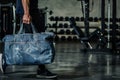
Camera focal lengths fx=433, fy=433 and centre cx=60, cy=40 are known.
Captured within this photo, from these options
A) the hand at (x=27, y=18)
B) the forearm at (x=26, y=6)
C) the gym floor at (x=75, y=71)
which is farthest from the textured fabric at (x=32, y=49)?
the gym floor at (x=75, y=71)

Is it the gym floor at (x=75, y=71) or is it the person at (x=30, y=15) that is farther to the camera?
the gym floor at (x=75, y=71)

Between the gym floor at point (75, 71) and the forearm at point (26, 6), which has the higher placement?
the forearm at point (26, 6)

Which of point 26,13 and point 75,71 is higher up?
point 26,13

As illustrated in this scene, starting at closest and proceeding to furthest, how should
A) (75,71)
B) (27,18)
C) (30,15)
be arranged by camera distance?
(27,18)
(30,15)
(75,71)

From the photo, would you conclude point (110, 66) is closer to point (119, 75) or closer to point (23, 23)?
point (119, 75)

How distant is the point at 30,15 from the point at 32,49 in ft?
1.63

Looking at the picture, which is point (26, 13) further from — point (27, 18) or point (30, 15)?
point (30, 15)

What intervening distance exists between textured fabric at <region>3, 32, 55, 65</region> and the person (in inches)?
8.7

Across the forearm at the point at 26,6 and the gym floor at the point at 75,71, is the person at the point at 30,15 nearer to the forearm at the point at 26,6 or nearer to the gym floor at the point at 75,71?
the forearm at the point at 26,6

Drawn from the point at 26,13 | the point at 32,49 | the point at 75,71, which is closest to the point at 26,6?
the point at 26,13

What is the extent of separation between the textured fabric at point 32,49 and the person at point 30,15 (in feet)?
0.73

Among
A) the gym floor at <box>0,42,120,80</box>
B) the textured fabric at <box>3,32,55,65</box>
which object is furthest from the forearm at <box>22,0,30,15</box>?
the gym floor at <box>0,42,120,80</box>

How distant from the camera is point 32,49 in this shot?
212 inches

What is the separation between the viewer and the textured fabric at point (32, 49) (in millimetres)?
5367
